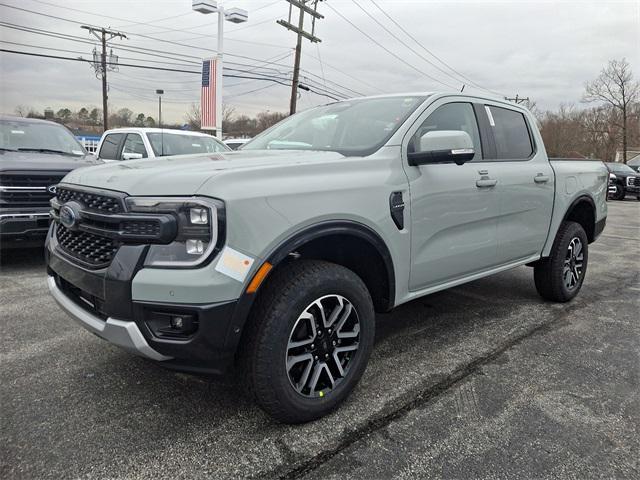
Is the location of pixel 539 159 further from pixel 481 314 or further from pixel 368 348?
pixel 368 348

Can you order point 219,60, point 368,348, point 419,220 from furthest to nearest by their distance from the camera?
point 219,60
point 419,220
point 368,348

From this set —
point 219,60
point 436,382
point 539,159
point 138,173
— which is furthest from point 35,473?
point 219,60

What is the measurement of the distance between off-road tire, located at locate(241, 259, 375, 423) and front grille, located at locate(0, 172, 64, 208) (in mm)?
4259

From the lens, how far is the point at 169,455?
2148 millimetres

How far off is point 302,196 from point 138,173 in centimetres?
79

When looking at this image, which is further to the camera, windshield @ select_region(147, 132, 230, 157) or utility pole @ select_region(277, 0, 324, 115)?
utility pole @ select_region(277, 0, 324, 115)

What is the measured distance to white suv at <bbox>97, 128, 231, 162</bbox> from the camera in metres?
8.22

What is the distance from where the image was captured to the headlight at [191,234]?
6.59 feet

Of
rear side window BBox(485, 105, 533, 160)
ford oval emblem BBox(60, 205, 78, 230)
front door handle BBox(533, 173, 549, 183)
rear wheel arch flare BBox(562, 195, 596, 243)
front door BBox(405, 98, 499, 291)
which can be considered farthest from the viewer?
rear wheel arch flare BBox(562, 195, 596, 243)

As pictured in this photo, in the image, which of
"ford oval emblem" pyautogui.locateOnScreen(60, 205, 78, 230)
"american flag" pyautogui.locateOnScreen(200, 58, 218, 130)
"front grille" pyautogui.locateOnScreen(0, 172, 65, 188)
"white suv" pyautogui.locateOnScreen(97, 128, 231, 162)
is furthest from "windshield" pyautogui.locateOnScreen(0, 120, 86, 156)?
"american flag" pyautogui.locateOnScreen(200, 58, 218, 130)

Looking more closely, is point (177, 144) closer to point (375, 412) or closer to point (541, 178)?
point (541, 178)

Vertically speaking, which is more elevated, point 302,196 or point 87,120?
point 87,120

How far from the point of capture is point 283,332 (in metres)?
2.19

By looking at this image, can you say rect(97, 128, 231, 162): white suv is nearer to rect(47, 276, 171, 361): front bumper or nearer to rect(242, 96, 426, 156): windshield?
rect(242, 96, 426, 156): windshield
